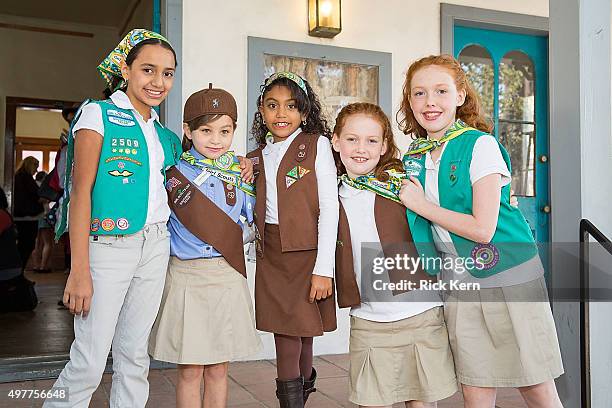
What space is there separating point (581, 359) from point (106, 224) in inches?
71.5

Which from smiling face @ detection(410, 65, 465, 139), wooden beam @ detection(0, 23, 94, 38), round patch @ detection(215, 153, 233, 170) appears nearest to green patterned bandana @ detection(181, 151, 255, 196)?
round patch @ detection(215, 153, 233, 170)

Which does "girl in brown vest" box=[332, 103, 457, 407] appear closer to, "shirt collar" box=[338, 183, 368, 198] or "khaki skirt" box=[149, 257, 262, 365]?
"shirt collar" box=[338, 183, 368, 198]

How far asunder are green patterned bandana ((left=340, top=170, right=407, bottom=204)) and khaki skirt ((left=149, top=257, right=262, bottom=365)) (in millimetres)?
550

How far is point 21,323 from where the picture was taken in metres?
4.51

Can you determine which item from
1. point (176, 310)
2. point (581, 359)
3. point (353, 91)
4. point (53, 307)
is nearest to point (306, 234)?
point (176, 310)

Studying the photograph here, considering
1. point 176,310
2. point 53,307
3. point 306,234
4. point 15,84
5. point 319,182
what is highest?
point 15,84

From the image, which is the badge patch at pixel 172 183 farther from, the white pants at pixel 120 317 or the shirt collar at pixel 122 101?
the shirt collar at pixel 122 101

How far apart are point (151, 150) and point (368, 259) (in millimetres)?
815

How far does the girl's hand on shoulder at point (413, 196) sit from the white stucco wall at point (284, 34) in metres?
1.83

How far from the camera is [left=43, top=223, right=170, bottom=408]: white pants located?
73.4 inches

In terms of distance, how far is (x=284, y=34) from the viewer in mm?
3551

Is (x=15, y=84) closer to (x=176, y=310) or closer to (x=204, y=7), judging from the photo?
(x=204, y=7)

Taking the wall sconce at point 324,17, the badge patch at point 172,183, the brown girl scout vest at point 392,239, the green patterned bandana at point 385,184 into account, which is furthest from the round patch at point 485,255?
the wall sconce at point 324,17

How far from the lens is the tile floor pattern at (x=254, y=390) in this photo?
274 centimetres
